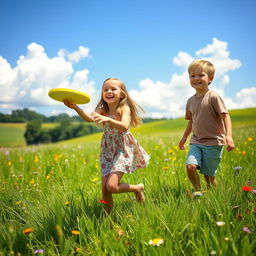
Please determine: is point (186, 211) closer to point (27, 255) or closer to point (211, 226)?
point (211, 226)

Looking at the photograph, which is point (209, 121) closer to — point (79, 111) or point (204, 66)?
point (204, 66)

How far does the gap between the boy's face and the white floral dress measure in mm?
1040

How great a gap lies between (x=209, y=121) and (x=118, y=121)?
1.22 meters

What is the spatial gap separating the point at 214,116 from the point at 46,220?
2252 millimetres

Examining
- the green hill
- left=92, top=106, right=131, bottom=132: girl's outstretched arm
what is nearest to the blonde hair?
left=92, top=106, right=131, bottom=132: girl's outstretched arm

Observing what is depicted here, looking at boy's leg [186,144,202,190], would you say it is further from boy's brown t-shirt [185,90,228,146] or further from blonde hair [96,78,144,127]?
blonde hair [96,78,144,127]

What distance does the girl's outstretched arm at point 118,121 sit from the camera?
2.56 m

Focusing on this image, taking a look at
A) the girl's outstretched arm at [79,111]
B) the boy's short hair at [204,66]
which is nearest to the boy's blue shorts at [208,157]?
the boy's short hair at [204,66]

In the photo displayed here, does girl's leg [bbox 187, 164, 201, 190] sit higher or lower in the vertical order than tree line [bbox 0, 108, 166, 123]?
lower

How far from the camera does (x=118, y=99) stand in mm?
3164

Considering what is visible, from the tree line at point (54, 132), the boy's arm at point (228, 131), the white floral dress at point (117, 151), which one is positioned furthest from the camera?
the tree line at point (54, 132)

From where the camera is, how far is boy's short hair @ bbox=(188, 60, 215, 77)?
316cm

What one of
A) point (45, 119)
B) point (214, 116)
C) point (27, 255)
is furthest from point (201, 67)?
point (45, 119)

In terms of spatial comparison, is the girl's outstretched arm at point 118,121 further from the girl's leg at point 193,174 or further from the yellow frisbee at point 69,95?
the girl's leg at point 193,174
